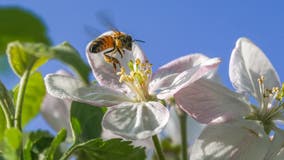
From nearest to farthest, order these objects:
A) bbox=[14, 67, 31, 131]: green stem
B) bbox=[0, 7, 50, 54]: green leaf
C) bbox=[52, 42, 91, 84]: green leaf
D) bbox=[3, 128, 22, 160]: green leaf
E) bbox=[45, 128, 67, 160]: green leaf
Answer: bbox=[0, 7, 50, 54]: green leaf, bbox=[52, 42, 91, 84]: green leaf, bbox=[3, 128, 22, 160]: green leaf, bbox=[14, 67, 31, 131]: green stem, bbox=[45, 128, 67, 160]: green leaf

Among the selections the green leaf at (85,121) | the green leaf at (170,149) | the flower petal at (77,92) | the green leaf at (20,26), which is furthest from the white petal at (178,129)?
the green leaf at (20,26)

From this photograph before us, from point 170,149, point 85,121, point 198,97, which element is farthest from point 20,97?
point 170,149

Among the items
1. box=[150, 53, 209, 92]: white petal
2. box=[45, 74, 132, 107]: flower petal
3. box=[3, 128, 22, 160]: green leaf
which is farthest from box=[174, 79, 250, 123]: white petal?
box=[3, 128, 22, 160]: green leaf

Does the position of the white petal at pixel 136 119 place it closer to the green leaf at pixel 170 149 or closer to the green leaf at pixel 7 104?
the green leaf at pixel 7 104

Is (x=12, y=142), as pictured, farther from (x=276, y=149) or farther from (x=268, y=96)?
A: (x=268, y=96)

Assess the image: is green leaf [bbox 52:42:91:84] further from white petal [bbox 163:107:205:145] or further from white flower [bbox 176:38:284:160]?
white petal [bbox 163:107:205:145]
